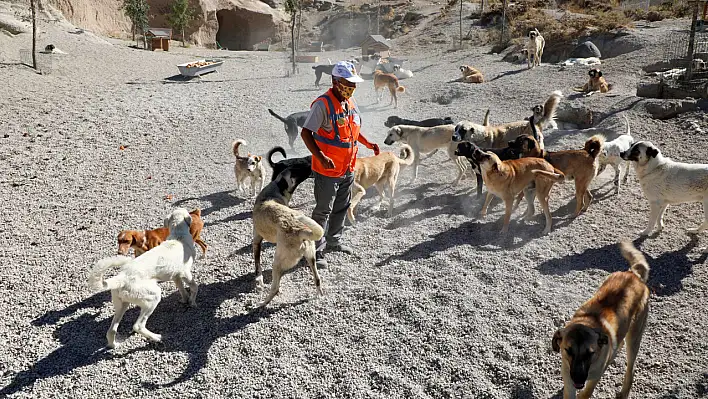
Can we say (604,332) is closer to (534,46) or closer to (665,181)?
(665,181)

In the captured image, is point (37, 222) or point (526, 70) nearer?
point (37, 222)

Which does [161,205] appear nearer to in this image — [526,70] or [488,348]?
[488,348]

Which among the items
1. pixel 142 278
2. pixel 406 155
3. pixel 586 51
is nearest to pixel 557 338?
pixel 142 278

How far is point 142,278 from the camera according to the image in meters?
4.23

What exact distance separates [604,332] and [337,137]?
9.79ft

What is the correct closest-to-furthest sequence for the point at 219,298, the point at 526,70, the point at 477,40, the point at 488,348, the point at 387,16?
the point at 488,348
the point at 219,298
the point at 526,70
the point at 477,40
the point at 387,16

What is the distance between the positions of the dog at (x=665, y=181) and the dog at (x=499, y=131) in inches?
83.6

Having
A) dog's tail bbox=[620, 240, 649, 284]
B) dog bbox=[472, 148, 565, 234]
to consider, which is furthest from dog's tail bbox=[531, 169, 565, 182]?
dog's tail bbox=[620, 240, 649, 284]

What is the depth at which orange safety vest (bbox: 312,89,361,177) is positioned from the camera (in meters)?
4.97

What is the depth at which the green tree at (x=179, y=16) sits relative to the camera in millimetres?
30703

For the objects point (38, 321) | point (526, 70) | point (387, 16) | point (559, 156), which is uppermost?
point (387, 16)

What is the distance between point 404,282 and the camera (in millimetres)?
5211

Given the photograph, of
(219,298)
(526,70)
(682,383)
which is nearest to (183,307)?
(219,298)

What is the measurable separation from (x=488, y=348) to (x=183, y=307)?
294cm
